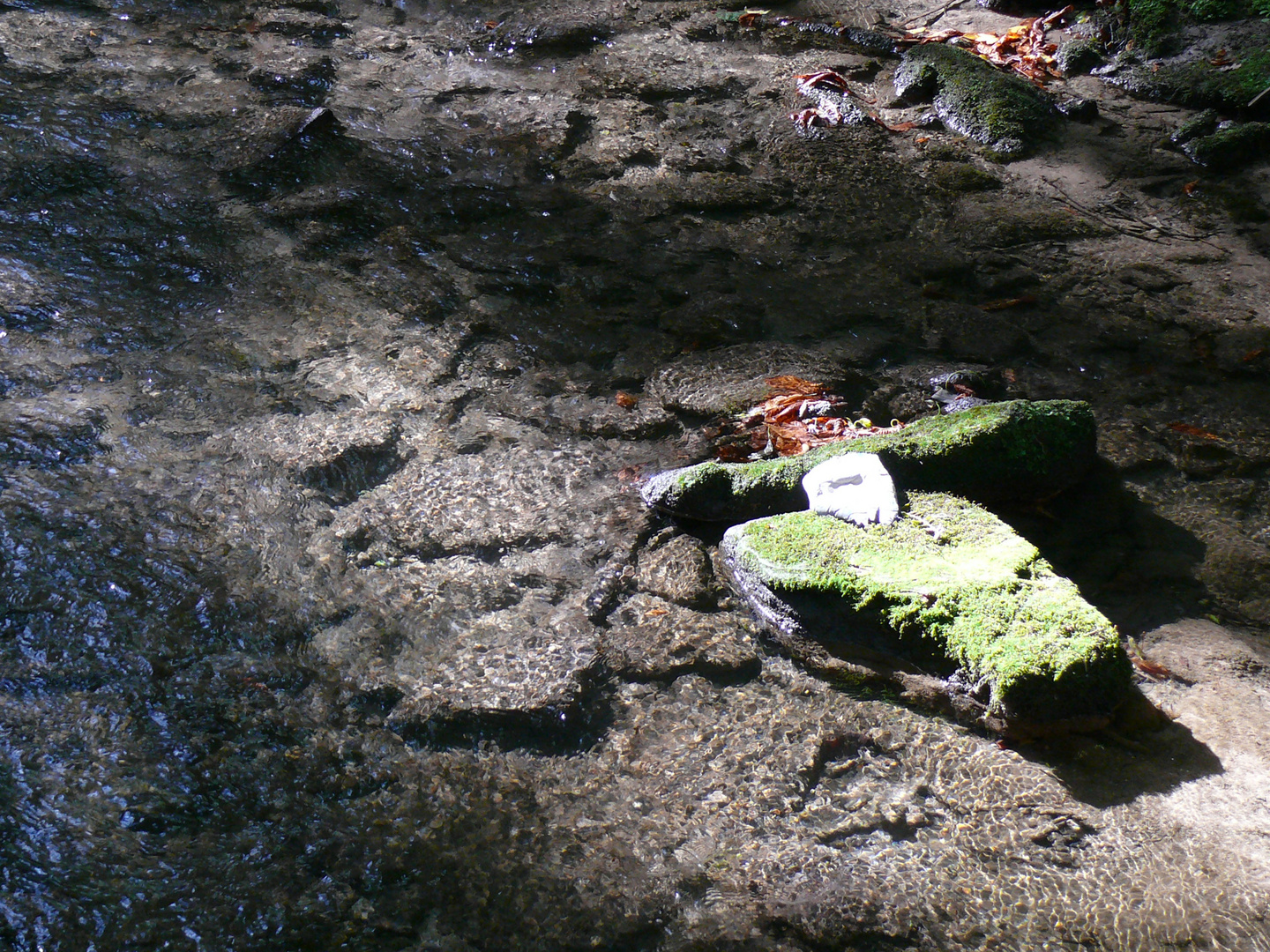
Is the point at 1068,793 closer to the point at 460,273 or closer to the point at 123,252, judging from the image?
the point at 460,273

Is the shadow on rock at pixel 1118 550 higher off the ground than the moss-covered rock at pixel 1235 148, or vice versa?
the moss-covered rock at pixel 1235 148

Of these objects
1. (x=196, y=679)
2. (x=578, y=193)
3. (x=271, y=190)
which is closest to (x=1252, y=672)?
(x=196, y=679)

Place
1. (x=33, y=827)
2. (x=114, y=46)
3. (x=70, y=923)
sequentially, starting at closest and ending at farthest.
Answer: (x=70, y=923), (x=33, y=827), (x=114, y=46)

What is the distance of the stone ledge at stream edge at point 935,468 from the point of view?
287 cm

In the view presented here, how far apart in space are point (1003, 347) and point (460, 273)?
7.35 ft

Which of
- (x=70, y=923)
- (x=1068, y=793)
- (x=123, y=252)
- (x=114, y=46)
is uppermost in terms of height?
(x=114, y=46)

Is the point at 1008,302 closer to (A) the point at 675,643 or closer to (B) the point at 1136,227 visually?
(B) the point at 1136,227

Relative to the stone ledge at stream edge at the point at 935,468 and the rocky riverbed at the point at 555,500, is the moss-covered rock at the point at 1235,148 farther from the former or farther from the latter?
the stone ledge at stream edge at the point at 935,468

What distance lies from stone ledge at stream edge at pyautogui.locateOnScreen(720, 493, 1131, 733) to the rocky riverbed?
4.1 inches

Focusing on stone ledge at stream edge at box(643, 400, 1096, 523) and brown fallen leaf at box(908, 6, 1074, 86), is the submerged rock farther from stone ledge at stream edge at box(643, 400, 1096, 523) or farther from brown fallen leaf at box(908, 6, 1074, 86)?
brown fallen leaf at box(908, 6, 1074, 86)

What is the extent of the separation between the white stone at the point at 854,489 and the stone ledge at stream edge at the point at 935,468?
7cm

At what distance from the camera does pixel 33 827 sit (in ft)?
6.57

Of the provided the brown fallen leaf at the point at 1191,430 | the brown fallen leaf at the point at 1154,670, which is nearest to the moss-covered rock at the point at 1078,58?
the brown fallen leaf at the point at 1191,430

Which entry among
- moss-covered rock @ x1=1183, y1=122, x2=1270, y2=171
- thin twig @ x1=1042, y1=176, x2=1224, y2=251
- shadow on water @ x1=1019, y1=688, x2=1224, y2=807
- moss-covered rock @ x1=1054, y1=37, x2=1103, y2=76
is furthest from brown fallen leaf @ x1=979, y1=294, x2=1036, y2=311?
moss-covered rock @ x1=1054, y1=37, x2=1103, y2=76
